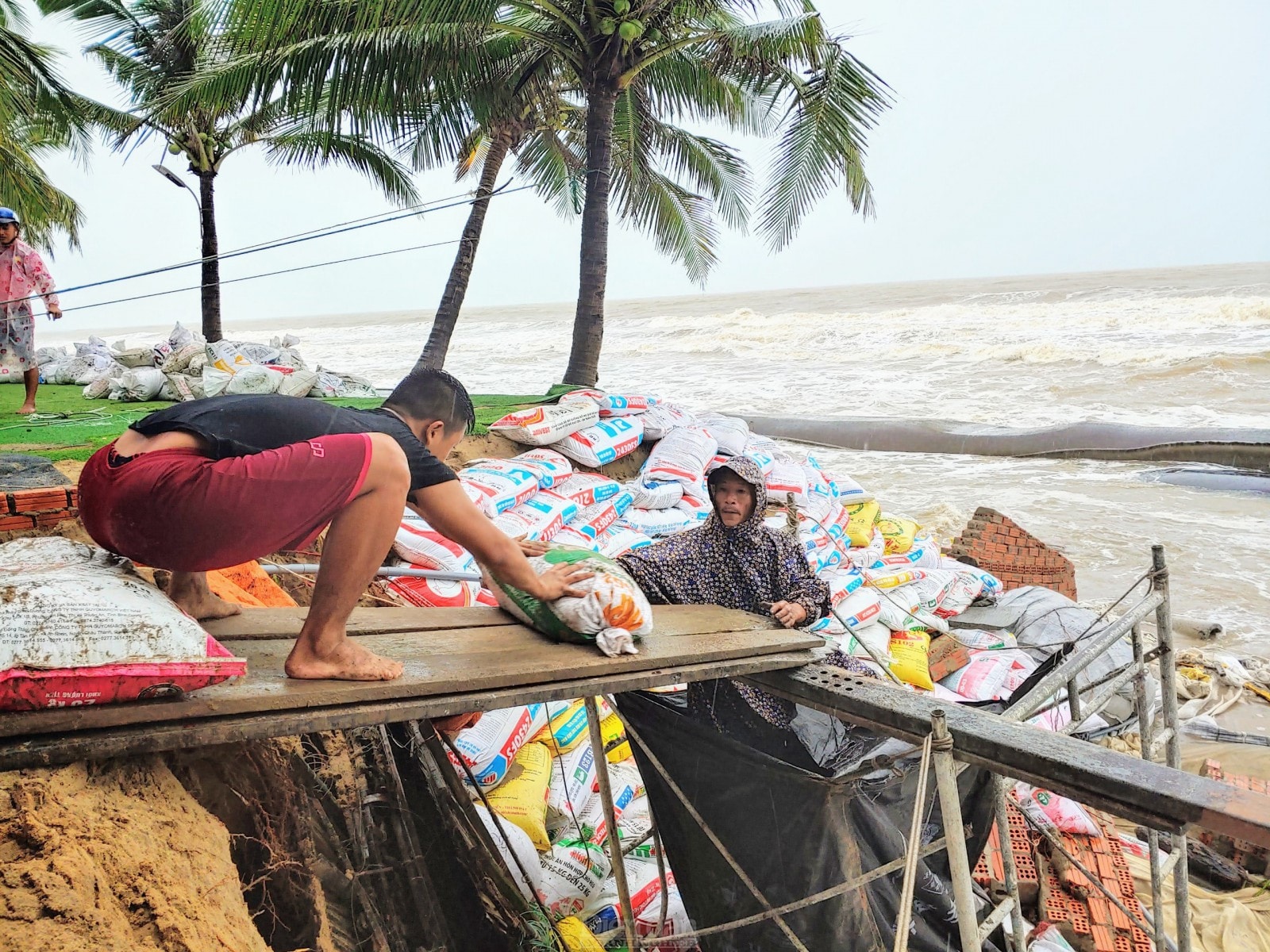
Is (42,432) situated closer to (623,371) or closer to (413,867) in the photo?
(413,867)

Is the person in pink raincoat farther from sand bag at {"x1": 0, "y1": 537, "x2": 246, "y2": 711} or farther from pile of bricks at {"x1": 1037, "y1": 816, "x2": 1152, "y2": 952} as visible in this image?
pile of bricks at {"x1": 1037, "y1": 816, "x2": 1152, "y2": 952}

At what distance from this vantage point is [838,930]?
2.00 metres

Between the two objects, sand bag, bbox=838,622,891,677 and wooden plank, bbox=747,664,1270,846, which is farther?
sand bag, bbox=838,622,891,677

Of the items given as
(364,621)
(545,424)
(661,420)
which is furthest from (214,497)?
(661,420)

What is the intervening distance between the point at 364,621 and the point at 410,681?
62cm

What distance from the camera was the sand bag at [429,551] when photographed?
387 cm

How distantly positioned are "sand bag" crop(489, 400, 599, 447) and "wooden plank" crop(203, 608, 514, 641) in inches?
134

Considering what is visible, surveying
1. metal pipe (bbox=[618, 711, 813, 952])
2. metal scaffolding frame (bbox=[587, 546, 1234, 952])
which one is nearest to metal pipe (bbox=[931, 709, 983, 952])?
metal scaffolding frame (bbox=[587, 546, 1234, 952])

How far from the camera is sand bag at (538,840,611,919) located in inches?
104

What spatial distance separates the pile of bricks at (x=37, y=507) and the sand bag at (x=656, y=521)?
2.88m

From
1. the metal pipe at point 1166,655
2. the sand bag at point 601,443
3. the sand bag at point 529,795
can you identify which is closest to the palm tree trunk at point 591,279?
the sand bag at point 601,443

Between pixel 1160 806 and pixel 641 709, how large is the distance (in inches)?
46.7

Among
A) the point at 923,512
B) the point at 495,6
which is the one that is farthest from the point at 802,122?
the point at 923,512

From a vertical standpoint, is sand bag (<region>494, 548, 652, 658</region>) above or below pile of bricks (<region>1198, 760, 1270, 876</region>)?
above
